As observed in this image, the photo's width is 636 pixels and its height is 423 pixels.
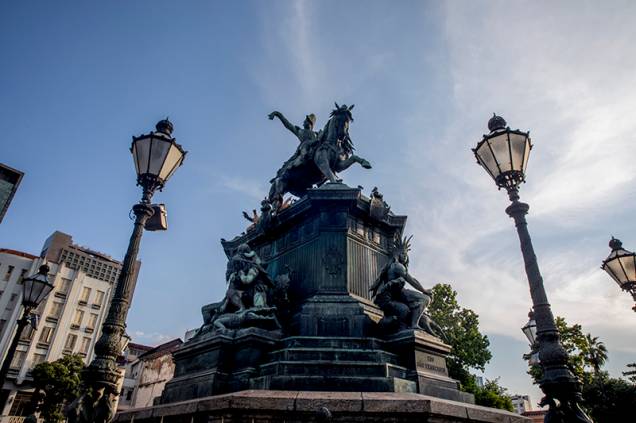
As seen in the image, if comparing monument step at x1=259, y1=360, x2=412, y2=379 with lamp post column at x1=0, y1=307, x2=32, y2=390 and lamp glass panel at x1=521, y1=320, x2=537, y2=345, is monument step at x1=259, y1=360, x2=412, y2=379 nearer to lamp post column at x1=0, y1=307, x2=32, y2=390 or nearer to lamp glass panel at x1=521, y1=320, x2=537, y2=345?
lamp post column at x1=0, y1=307, x2=32, y2=390

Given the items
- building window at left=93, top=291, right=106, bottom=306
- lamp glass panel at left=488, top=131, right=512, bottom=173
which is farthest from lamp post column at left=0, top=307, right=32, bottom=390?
building window at left=93, top=291, right=106, bottom=306

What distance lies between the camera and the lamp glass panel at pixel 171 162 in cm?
651

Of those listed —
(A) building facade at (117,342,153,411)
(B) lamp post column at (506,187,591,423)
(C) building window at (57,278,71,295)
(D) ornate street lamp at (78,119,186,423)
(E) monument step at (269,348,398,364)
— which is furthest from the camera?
(A) building facade at (117,342,153,411)

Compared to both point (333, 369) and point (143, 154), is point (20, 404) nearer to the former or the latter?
point (143, 154)

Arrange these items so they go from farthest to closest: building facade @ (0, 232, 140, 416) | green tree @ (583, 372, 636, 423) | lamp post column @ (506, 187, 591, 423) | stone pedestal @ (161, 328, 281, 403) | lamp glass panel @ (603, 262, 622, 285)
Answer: building facade @ (0, 232, 140, 416)
green tree @ (583, 372, 636, 423)
lamp glass panel @ (603, 262, 622, 285)
stone pedestal @ (161, 328, 281, 403)
lamp post column @ (506, 187, 591, 423)

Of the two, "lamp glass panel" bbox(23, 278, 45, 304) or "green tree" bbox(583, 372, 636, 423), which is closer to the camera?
"lamp glass panel" bbox(23, 278, 45, 304)

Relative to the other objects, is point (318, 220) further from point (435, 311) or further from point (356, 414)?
point (435, 311)

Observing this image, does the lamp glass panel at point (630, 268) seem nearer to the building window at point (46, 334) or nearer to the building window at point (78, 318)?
the building window at point (46, 334)

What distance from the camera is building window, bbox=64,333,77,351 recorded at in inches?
1694

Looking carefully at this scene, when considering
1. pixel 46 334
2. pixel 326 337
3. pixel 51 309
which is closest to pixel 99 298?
pixel 51 309

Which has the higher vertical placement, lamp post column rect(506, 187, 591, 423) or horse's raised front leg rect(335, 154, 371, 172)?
horse's raised front leg rect(335, 154, 371, 172)

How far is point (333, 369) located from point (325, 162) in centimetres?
556

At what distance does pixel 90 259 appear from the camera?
4966 cm

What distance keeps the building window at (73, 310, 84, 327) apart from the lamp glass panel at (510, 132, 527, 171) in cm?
5023
